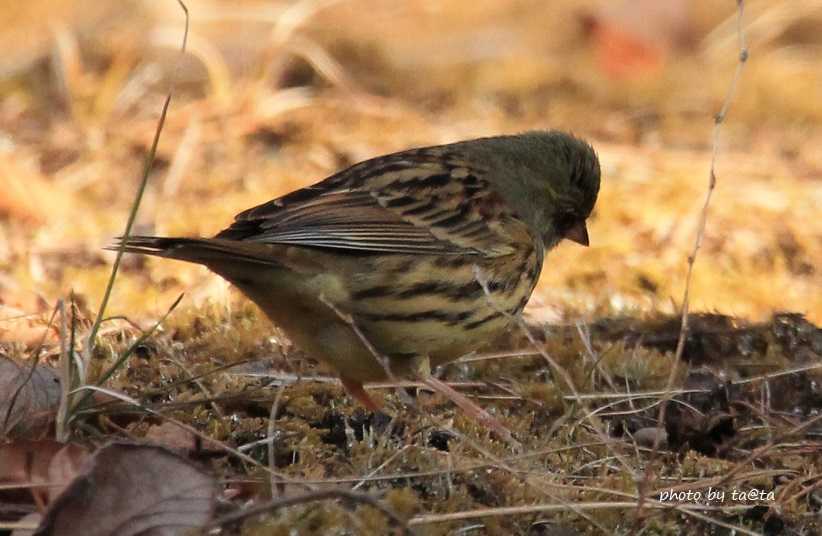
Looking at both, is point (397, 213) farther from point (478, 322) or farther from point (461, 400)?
point (461, 400)

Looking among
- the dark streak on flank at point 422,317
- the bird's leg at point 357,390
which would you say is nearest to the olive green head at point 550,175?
the dark streak on flank at point 422,317

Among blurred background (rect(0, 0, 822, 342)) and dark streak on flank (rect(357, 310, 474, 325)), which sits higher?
blurred background (rect(0, 0, 822, 342))

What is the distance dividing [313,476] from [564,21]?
7.84m

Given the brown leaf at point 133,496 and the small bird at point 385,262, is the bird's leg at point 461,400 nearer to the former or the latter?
the small bird at point 385,262

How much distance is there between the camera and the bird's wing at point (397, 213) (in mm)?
4137

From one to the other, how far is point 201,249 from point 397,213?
0.96 meters

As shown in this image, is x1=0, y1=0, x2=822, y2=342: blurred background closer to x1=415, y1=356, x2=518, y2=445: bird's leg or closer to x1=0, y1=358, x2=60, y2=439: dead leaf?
x1=0, y1=358, x2=60, y2=439: dead leaf

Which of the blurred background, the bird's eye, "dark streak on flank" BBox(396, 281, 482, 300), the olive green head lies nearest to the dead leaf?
the blurred background

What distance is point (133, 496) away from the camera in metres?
2.87

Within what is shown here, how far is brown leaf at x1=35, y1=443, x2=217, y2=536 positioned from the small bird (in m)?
0.78

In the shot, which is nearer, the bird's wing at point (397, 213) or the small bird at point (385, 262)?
the small bird at point (385, 262)

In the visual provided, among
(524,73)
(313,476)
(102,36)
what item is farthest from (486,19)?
(313,476)

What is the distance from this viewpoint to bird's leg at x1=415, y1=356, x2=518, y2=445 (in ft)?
13.1

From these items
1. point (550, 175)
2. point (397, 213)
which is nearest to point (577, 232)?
point (550, 175)
